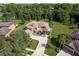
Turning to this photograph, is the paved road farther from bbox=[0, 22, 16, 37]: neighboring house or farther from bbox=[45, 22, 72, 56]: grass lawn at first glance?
bbox=[0, 22, 16, 37]: neighboring house

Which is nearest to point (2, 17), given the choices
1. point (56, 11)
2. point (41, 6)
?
point (41, 6)

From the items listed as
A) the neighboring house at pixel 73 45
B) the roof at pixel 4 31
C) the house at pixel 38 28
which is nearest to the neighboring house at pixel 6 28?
the roof at pixel 4 31

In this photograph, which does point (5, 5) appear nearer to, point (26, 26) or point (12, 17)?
point (12, 17)

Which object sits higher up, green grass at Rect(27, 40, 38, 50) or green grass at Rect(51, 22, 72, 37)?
green grass at Rect(51, 22, 72, 37)

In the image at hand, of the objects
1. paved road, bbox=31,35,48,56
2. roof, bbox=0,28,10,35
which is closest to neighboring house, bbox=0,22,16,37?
roof, bbox=0,28,10,35

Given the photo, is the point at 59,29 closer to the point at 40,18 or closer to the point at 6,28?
the point at 40,18
